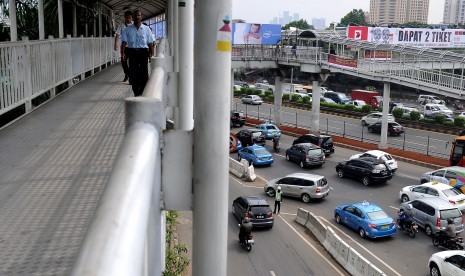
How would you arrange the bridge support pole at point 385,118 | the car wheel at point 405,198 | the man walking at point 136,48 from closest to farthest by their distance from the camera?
1. the man walking at point 136,48
2. the car wheel at point 405,198
3. the bridge support pole at point 385,118

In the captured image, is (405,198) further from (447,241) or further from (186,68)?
(186,68)

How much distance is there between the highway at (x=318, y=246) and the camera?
611 inches

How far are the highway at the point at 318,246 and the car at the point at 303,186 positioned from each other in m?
0.41

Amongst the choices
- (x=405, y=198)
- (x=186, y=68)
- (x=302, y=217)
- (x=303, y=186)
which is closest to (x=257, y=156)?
(x=303, y=186)

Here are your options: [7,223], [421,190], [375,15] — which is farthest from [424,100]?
[375,15]

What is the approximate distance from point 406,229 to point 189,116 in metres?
13.9

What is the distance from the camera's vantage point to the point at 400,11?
18750 centimetres

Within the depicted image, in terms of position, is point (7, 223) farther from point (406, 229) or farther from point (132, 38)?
point (406, 229)

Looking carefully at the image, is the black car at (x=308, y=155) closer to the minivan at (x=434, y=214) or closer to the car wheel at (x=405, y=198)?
the car wheel at (x=405, y=198)

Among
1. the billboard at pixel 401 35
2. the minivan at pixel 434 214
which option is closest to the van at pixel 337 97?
the billboard at pixel 401 35

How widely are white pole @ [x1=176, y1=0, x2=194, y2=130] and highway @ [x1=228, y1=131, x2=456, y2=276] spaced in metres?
8.75

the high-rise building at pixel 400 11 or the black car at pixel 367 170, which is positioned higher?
the high-rise building at pixel 400 11

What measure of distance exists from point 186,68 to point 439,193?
53.0 ft

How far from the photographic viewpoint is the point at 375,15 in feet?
645
